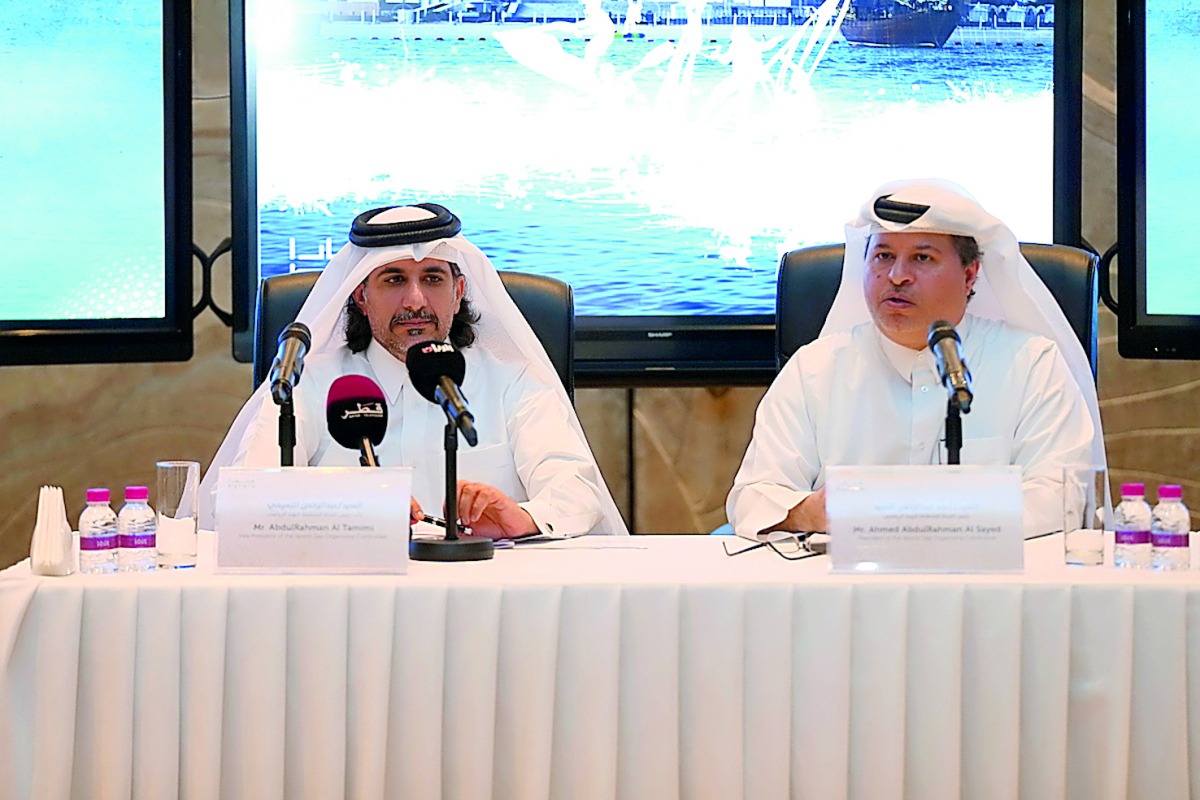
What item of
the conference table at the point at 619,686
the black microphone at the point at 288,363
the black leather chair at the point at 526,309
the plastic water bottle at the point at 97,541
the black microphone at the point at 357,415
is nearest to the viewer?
the conference table at the point at 619,686

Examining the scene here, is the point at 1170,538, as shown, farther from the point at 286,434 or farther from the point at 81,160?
the point at 81,160

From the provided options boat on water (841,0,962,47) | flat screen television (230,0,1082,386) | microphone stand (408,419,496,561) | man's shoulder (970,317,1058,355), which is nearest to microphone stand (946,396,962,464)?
microphone stand (408,419,496,561)

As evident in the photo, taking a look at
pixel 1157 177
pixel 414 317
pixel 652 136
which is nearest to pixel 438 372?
pixel 414 317

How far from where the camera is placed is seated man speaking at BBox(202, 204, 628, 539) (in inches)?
113

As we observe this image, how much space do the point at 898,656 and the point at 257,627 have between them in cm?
83

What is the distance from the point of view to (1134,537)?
193cm

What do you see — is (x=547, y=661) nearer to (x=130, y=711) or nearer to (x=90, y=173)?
(x=130, y=711)

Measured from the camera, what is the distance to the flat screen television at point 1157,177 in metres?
3.96

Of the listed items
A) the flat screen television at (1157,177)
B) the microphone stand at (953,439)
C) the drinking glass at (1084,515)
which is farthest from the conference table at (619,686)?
the flat screen television at (1157,177)

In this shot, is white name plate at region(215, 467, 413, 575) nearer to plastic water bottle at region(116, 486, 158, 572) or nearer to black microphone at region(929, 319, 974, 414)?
plastic water bottle at region(116, 486, 158, 572)

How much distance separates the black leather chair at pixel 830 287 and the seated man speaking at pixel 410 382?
543 mm

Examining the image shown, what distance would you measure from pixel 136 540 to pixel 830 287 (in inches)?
67.7

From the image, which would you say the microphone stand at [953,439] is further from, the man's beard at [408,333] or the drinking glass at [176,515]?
the man's beard at [408,333]

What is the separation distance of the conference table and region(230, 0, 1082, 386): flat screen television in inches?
86.7
